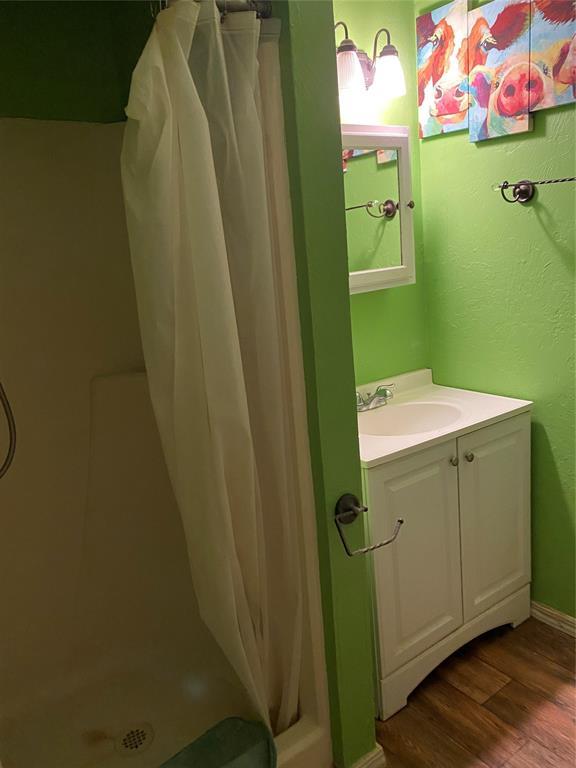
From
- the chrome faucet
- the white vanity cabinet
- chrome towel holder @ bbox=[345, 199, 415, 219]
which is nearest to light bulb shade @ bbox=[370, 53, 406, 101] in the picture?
chrome towel holder @ bbox=[345, 199, 415, 219]

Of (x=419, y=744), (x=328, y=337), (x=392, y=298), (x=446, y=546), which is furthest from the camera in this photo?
(x=392, y=298)

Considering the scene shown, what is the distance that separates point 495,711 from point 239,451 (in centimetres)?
128

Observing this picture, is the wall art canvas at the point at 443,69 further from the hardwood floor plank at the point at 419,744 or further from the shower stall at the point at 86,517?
the hardwood floor plank at the point at 419,744

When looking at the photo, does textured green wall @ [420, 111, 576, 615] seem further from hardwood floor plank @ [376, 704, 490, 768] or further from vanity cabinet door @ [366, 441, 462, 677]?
hardwood floor plank @ [376, 704, 490, 768]

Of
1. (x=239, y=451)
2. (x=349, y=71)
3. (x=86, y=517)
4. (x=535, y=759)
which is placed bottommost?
(x=535, y=759)

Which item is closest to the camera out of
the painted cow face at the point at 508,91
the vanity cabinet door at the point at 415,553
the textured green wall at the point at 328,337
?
the textured green wall at the point at 328,337

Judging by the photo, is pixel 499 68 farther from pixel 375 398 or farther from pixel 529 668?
pixel 529 668

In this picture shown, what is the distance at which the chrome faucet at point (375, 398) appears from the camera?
2.19 m

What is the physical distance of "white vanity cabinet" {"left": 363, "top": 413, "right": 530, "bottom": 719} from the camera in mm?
1778

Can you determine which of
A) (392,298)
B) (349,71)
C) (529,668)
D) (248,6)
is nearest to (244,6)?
(248,6)

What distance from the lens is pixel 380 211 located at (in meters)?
2.15

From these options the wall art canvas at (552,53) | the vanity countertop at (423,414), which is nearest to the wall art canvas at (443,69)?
the wall art canvas at (552,53)

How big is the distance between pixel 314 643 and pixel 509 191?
1.56 metres

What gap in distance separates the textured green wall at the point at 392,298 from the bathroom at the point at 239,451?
0.5 inches
